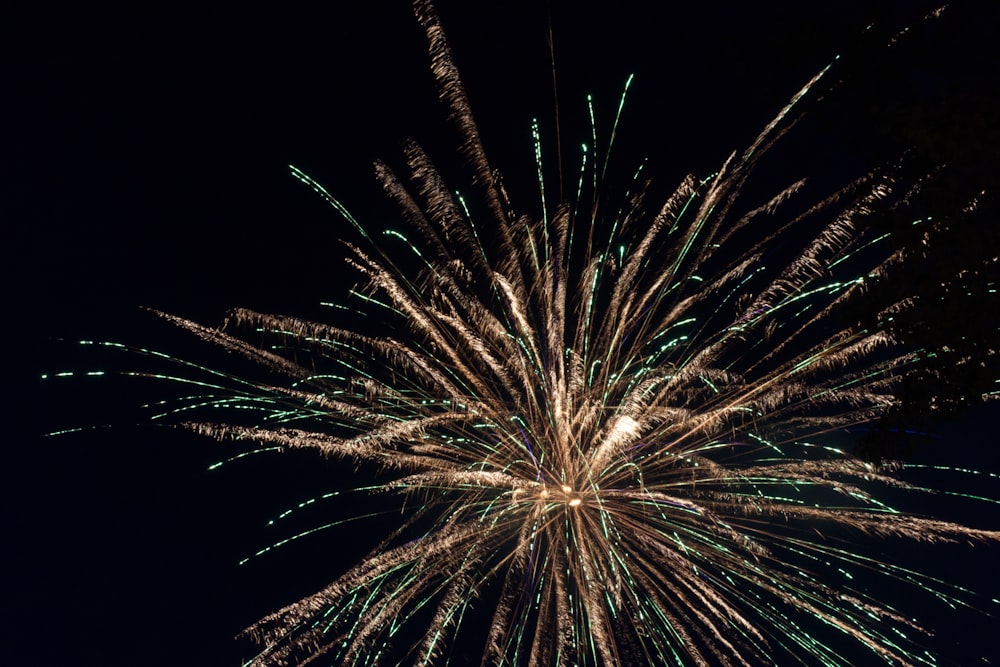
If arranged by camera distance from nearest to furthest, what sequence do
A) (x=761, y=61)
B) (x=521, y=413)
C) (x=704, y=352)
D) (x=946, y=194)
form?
(x=946, y=194) → (x=761, y=61) → (x=704, y=352) → (x=521, y=413)

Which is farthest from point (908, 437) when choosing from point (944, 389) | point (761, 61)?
point (761, 61)

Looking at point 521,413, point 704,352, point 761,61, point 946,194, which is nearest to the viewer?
point 946,194

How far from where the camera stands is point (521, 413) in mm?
12969

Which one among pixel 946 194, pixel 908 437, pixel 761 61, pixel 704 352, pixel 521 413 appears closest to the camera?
pixel 946 194

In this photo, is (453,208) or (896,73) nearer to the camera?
(896,73)

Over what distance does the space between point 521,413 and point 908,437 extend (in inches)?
234

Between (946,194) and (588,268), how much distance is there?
17.5 ft

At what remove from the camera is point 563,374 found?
12.6 meters

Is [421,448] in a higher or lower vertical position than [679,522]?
higher

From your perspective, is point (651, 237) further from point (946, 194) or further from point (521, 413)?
point (946, 194)

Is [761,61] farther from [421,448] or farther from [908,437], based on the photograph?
[421,448]

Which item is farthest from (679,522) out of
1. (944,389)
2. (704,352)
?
(944,389)

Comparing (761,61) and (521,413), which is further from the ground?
(761,61)

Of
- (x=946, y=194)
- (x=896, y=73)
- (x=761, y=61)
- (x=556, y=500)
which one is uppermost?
(x=761, y=61)
